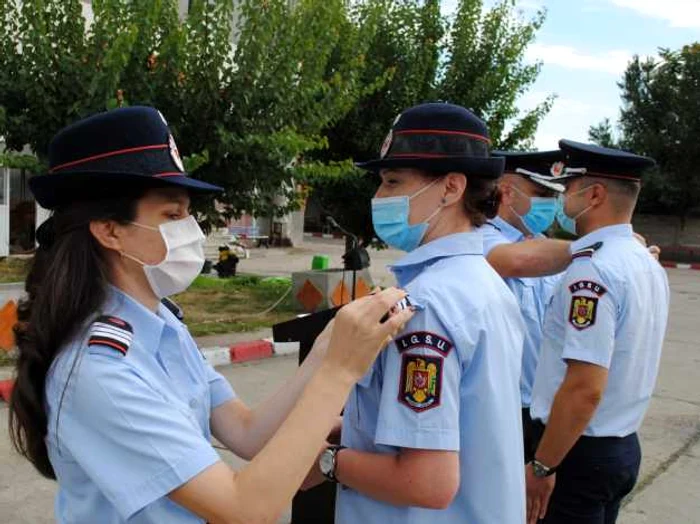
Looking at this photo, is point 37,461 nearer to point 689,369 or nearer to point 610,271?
point 610,271

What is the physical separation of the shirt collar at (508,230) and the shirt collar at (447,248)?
1.66 m

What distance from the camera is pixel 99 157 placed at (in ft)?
5.00

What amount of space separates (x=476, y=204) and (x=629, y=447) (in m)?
1.23

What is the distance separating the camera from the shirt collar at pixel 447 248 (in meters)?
1.75

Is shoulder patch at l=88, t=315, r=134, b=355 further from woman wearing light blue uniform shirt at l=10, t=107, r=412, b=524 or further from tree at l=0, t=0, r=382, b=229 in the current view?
tree at l=0, t=0, r=382, b=229

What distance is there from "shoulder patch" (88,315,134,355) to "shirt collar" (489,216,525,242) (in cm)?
228

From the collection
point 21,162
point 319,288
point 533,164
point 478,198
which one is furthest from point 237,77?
point 478,198

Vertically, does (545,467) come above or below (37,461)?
below

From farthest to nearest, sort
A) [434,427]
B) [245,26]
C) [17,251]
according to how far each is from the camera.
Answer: [17,251]
[245,26]
[434,427]

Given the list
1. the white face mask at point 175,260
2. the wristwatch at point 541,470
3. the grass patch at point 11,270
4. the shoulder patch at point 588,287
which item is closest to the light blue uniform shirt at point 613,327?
the shoulder patch at point 588,287

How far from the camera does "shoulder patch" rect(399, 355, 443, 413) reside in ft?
4.99

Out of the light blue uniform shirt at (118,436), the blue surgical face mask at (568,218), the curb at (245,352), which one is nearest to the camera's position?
the light blue uniform shirt at (118,436)

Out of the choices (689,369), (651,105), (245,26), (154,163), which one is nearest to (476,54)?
(245,26)

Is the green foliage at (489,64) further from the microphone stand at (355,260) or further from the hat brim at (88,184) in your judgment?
the hat brim at (88,184)
